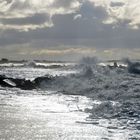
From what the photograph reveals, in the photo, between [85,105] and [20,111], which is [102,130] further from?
[85,105]

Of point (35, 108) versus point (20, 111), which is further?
point (35, 108)

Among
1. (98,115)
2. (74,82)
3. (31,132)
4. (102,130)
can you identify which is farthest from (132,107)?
(74,82)

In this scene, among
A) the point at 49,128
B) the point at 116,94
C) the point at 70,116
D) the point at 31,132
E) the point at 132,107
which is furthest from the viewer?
the point at 116,94

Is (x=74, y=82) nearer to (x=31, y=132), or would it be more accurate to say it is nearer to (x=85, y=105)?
(x=85, y=105)

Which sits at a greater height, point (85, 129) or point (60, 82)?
point (60, 82)

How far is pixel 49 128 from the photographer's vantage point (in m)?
17.0

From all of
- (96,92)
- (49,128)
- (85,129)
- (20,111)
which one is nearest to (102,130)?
(85,129)

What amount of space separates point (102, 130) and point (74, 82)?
28995mm

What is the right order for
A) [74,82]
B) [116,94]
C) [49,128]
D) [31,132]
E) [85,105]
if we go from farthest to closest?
[74,82]
[116,94]
[85,105]
[49,128]
[31,132]

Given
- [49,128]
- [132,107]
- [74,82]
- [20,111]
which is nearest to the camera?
[49,128]

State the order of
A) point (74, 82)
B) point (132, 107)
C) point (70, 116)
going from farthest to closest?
point (74, 82)
point (132, 107)
point (70, 116)

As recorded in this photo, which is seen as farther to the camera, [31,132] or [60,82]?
[60,82]

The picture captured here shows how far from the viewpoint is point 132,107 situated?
23.4 meters

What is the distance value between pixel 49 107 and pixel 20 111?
2.82 metres
